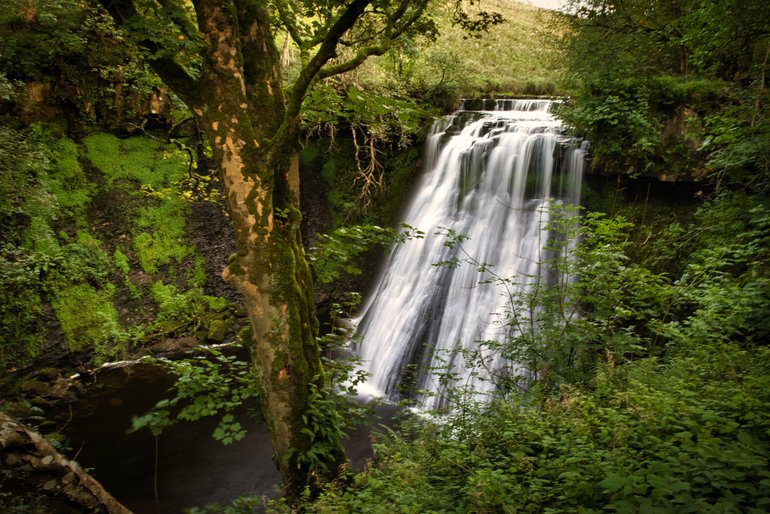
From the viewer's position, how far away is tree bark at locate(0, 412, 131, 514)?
3.05 metres

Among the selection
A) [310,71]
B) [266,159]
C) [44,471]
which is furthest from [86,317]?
[310,71]

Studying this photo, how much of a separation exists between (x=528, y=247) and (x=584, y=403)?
6109mm

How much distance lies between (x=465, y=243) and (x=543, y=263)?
426cm

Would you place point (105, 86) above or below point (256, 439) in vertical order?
above

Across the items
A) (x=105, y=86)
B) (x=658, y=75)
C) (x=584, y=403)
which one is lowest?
(x=584, y=403)

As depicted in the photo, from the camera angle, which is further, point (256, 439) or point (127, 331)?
point (127, 331)

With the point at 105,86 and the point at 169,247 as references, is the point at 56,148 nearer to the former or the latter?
the point at 105,86

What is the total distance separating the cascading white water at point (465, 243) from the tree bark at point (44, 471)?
539 cm

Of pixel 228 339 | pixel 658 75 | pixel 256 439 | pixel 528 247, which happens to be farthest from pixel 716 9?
pixel 228 339

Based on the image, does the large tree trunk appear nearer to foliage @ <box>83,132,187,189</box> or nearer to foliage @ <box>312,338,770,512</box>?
foliage @ <box>312,338,770,512</box>

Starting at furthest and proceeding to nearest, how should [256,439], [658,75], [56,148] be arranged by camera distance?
1. [56,148]
2. [658,75]
3. [256,439]

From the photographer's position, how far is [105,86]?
33.7 ft

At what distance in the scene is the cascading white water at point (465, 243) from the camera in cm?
874

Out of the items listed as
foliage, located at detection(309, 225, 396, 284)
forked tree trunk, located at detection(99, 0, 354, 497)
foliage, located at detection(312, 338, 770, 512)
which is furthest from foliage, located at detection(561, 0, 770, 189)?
forked tree trunk, located at detection(99, 0, 354, 497)
